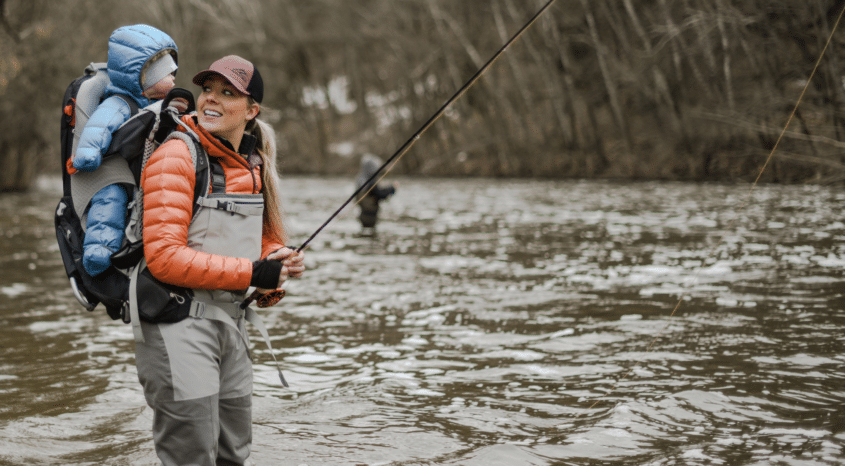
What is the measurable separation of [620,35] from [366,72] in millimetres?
23533

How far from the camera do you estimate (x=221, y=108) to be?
317cm

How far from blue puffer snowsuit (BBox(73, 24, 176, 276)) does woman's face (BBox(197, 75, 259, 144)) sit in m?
0.30

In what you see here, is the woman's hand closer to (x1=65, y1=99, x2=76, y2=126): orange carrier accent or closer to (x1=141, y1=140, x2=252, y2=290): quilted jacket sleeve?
(x1=141, y1=140, x2=252, y2=290): quilted jacket sleeve

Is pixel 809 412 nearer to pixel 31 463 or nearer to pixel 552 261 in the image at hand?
pixel 31 463

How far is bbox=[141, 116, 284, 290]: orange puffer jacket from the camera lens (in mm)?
2939

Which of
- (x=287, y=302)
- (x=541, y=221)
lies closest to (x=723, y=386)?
(x=287, y=302)

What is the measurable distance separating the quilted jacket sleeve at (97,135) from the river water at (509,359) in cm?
198

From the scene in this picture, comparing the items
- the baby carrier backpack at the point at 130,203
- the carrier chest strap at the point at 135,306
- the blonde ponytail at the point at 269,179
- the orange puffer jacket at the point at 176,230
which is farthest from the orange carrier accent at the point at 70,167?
the blonde ponytail at the point at 269,179

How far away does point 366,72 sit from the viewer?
5175 cm

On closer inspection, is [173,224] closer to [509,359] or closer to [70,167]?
[70,167]

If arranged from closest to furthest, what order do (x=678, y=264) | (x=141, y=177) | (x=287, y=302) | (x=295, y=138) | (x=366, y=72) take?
(x=141, y=177), (x=287, y=302), (x=678, y=264), (x=366, y=72), (x=295, y=138)

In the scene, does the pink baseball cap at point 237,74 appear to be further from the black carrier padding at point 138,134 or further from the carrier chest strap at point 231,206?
the carrier chest strap at point 231,206

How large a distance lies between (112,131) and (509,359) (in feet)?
13.6

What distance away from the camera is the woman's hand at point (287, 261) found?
3.17 m
